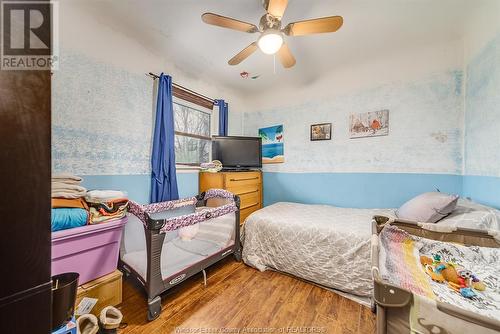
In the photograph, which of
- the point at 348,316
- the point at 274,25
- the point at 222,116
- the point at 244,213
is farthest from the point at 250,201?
the point at 274,25

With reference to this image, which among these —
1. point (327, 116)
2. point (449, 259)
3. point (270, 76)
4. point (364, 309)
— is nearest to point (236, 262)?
point (364, 309)

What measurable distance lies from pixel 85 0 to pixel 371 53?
2872mm

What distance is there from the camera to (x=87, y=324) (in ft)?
3.69

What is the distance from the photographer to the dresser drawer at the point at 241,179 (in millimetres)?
2473

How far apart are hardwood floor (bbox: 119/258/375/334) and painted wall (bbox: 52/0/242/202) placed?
1091 mm

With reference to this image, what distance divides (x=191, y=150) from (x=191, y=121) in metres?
0.42

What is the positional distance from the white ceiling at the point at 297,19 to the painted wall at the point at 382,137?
0.24 meters

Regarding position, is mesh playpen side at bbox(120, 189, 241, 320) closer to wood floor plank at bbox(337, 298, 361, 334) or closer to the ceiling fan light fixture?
wood floor plank at bbox(337, 298, 361, 334)

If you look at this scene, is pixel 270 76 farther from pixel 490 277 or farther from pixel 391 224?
pixel 490 277

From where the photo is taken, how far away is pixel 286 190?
120 inches

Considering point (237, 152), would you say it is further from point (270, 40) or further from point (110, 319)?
point (110, 319)

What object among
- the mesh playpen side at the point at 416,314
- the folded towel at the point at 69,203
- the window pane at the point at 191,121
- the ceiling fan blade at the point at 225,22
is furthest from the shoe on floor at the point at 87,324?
the ceiling fan blade at the point at 225,22

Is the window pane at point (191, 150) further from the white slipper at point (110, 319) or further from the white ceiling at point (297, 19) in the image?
the white slipper at point (110, 319)

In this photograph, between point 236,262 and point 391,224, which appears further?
point 236,262
